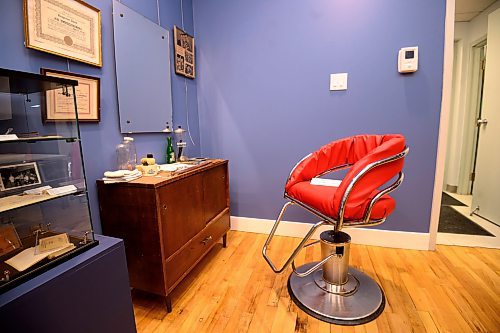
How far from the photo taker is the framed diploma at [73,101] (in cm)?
117

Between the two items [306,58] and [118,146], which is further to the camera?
[306,58]

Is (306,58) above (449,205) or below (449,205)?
above

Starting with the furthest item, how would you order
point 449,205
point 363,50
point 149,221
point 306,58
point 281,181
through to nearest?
point 449,205, point 281,181, point 306,58, point 363,50, point 149,221

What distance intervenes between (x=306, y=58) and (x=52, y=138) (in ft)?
6.21

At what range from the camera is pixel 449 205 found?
3.12 meters

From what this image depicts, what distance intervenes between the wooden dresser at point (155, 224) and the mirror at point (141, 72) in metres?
0.49

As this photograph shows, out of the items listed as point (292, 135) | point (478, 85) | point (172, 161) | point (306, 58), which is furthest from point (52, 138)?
point (478, 85)

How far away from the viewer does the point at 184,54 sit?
2.22 meters

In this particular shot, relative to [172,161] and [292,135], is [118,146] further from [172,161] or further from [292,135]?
[292,135]

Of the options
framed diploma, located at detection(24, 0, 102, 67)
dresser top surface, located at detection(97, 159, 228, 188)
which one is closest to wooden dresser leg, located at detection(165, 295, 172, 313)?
dresser top surface, located at detection(97, 159, 228, 188)

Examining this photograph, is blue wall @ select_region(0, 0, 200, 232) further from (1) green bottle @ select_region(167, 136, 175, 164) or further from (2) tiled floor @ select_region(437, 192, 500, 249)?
(2) tiled floor @ select_region(437, 192, 500, 249)

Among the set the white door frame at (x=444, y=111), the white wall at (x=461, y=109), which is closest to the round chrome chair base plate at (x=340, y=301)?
the white door frame at (x=444, y=111)

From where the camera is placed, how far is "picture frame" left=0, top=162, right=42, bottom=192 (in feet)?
3.03

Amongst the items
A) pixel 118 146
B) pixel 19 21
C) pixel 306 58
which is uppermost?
pixel 306 58
